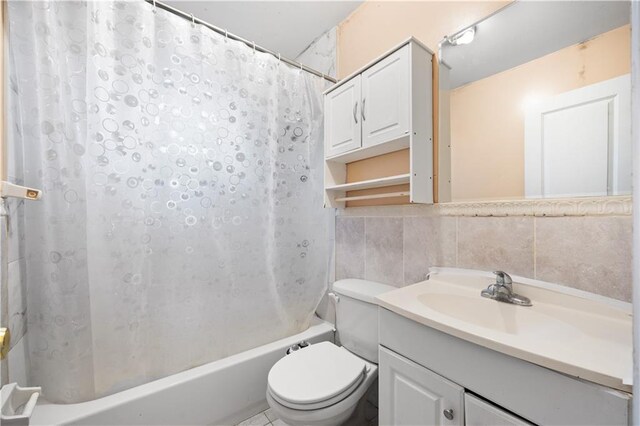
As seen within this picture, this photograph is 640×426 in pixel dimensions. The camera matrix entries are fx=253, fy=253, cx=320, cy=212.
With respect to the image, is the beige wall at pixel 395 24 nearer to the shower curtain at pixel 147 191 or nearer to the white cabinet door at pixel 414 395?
the shower curtain at pixel 147 191

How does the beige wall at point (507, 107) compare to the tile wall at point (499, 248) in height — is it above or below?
above

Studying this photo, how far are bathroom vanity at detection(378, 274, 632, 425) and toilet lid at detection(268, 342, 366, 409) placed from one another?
0.66 ft

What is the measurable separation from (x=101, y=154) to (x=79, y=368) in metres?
0.84

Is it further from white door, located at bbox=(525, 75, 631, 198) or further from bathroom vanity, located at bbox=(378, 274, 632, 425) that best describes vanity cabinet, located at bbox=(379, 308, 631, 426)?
white door, located at bbox=(525, 75, 631, 198)

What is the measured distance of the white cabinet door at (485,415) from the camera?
0.61 metres

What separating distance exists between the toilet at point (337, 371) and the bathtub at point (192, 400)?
26 centimetres

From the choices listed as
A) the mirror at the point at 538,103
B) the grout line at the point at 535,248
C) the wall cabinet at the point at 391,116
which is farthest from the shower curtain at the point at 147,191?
the grout line at the point at 535,248

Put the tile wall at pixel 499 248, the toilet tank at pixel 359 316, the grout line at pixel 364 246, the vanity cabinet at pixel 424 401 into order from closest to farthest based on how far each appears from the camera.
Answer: the vanity cabinet at pixel 424 401 < the tile wall at pixel 499 248 < the toilet tank at pixel 359 316 < the grout line at pixel 364 246

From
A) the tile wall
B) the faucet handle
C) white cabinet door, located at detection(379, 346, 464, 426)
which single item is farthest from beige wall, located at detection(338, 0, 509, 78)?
white cabinet door, located at detection(379, 346, 464, 426)

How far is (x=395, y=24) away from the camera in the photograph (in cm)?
144

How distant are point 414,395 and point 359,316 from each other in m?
0.53

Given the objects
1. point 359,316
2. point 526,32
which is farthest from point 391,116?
point 359,316

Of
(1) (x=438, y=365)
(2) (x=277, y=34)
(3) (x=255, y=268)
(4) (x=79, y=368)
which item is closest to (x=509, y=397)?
(1) (x=438, y=365)

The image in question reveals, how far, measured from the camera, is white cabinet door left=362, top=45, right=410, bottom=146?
3.83 ft
